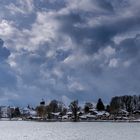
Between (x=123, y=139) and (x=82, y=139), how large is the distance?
681cm

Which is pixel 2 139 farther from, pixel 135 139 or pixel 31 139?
pixel 135 139

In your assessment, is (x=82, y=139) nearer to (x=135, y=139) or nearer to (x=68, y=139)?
(x=68, y=139)

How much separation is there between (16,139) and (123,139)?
58.6ft

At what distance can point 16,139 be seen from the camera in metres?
72.7

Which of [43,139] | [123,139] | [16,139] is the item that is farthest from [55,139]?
[123,139]

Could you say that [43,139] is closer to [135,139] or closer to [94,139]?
[94,139]

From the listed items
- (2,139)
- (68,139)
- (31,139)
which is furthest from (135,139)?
(2,139)

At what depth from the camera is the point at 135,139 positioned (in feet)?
231

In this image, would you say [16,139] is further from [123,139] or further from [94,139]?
[123,139]

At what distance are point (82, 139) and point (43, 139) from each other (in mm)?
6613

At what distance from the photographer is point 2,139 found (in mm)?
72938

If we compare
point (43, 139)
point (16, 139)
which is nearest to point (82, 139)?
point (43, 139)

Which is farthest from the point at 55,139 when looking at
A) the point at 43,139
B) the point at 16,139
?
the point at 16,139

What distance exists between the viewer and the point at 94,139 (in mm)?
71375
